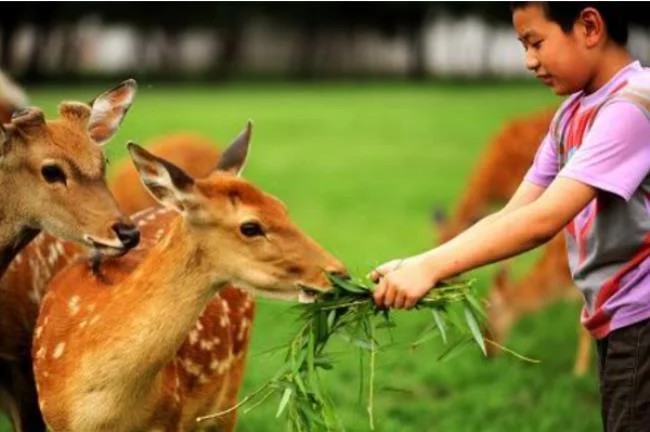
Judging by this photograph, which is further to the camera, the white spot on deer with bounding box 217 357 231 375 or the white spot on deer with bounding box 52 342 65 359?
the white spot on deer with bounding box 217 357 231 375

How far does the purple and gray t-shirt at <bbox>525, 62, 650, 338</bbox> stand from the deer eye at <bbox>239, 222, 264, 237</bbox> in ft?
2.81

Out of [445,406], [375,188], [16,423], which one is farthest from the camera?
[375,188]

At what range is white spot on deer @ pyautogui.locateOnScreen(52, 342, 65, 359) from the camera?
4.14 m

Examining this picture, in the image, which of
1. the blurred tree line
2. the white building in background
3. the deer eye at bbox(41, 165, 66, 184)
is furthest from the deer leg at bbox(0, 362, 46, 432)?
the white building in background

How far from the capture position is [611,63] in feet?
11.2

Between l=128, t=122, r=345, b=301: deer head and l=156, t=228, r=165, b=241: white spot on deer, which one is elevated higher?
l=128, t=122, r=345, b=301: deer head

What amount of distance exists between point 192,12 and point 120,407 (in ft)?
150

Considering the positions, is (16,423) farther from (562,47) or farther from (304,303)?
(562,47)

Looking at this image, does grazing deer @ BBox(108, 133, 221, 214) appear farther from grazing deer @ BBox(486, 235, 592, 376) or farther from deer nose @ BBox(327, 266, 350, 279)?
deer nose @ BBox(327, 266, 350, 279)

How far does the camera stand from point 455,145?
21188 mm

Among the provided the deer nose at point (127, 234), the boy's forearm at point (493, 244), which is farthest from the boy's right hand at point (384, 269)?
the deer nose at point (127, 234)

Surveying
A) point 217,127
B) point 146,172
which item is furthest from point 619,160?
point 217,127

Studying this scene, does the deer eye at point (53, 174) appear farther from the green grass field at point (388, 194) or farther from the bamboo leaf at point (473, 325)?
the bamboo leaf at point (473, 325)

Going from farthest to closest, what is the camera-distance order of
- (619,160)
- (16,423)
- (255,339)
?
(255,339) < (16,423) < (619,160)
